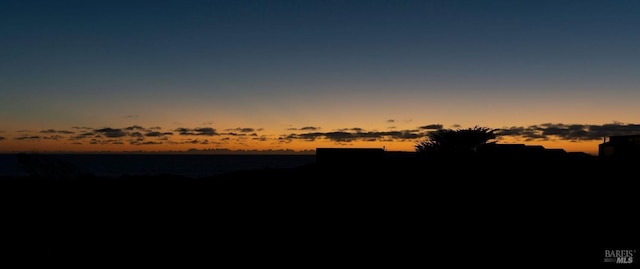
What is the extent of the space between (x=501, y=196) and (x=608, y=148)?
34.5 m

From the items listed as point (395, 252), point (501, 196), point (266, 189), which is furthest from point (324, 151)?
point (395, 252)

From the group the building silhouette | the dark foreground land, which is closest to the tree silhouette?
the building silhouette

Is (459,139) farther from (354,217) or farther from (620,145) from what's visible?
(354,217)

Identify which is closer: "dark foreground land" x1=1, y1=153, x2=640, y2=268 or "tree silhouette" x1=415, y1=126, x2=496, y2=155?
"dark foreground land" x1=1, y1=153, x2=640, y2=268

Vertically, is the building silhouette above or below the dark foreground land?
above

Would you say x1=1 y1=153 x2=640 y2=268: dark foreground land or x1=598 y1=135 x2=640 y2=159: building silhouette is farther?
x1=598 y1=135 x2=640 y2=159: building silhouette

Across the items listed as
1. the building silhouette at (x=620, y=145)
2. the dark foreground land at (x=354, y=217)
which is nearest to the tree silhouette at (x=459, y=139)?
the building silhouette at (x=620, y=145)

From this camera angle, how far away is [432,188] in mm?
18250

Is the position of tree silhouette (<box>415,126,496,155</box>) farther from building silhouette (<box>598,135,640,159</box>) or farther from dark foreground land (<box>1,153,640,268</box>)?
dark foreground land (<box>1,153,640,268</box>)

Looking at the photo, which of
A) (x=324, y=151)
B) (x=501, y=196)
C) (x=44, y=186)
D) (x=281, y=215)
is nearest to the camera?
(x=281, y=215)

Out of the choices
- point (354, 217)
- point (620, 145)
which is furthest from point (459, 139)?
point (354, 217)

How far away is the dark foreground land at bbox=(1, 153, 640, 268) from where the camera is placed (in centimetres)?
1209

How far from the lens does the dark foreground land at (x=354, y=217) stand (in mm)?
12094

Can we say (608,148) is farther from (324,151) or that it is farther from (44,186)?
(44,186)
